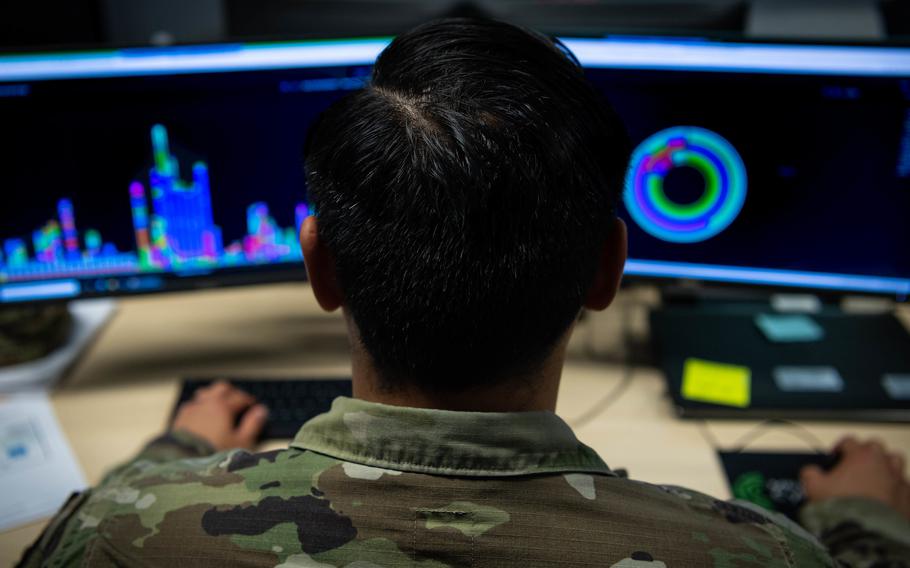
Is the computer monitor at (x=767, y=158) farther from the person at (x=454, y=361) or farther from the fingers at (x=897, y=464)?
the person at (x=454, y=361)

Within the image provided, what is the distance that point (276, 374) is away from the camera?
1.31 m

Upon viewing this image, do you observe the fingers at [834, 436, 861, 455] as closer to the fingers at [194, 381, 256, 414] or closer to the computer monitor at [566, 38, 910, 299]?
the computer monitor at [566, 38, 910, 299]

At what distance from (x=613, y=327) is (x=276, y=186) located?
0.57 metres

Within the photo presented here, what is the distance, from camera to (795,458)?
1.11m

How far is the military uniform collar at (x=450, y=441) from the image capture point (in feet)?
2.09

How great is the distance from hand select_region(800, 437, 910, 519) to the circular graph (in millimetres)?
351

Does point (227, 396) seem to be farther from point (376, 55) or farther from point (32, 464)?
point (376, 55)

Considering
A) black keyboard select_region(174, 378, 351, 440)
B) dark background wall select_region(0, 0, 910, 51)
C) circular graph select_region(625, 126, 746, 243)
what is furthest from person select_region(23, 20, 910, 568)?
dark background wall select_region(0, 0, 910, 51)

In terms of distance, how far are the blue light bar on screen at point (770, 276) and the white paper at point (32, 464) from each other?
0.80 m

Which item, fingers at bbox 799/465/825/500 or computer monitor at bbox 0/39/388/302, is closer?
fingers at bbox 799/465/825/500

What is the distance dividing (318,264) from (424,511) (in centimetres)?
21

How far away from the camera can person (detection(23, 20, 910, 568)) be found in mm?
608

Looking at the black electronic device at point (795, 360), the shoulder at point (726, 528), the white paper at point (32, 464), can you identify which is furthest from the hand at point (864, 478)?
the white paper at point (32, 464)

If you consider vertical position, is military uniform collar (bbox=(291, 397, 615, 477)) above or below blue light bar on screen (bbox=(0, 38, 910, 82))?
below
